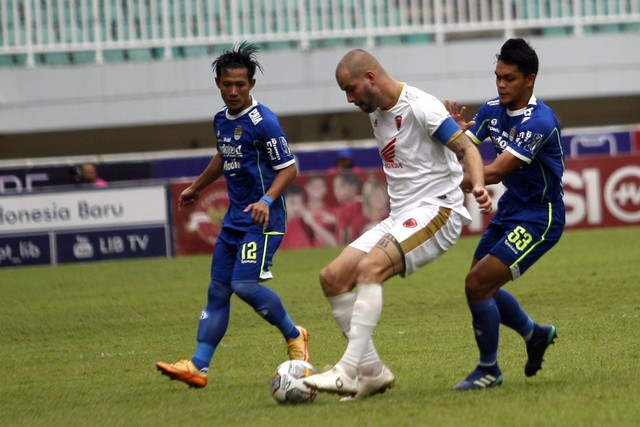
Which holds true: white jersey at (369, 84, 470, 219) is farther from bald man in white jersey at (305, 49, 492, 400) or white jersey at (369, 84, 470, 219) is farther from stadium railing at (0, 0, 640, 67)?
stadium railing at (0, 0, 640, 67)

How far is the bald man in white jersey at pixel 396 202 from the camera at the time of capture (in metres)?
6.89

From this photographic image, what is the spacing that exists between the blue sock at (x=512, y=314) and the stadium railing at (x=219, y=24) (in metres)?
22.4

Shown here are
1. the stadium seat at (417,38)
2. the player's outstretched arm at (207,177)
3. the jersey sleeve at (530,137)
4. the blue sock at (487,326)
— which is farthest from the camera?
the stadium seat at (417,38)

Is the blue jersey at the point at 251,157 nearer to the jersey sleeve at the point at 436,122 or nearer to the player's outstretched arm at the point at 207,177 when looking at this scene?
the player's outstretched arm at the point at 207,177

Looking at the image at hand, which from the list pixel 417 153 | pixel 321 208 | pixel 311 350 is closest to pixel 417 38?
pixel 321 208

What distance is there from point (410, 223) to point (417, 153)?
40 centimetres

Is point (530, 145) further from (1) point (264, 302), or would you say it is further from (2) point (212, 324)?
(2) point (212, 324)

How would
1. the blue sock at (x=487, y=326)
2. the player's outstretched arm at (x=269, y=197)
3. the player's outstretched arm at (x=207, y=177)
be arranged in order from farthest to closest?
1. the player's outstretched arm at (x=207, y=177)
2. the player's outstretched arm at (x=269, y=197)
3. the blue sock at (x=487, y=326)

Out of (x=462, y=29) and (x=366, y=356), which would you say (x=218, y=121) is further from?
(x=462, y=29)

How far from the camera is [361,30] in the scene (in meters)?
30.1

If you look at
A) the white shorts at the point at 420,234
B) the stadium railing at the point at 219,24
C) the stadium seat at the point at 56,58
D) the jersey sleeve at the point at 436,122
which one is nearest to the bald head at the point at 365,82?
the jersey sleeve at the point at 436,122

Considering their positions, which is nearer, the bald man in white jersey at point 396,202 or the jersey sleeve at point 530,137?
the bald man in white jersey at point 396,202

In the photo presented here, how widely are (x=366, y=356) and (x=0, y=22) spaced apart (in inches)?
974

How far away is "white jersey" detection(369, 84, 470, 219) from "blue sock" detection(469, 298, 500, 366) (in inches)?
22.6
